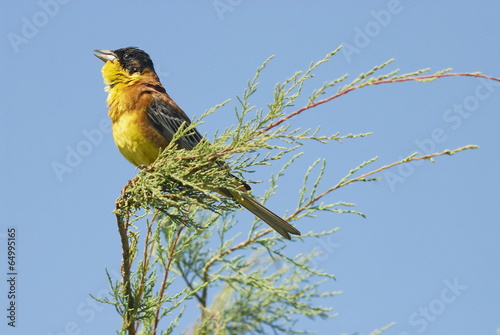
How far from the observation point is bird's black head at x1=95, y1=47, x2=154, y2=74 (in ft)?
17.8

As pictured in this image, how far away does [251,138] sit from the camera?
125 inches

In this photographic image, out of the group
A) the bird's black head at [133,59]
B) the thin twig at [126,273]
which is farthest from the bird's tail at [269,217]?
the bird's black head at [133,59]

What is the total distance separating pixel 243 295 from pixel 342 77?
265cm

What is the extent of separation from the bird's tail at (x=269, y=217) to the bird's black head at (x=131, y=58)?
72.7 inches

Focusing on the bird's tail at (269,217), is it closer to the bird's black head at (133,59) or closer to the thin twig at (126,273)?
the thin twig at (126,273)

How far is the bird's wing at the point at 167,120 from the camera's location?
4688 millimetres

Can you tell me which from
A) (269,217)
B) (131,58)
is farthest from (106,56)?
(269,217)

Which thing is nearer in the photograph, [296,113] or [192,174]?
[296,113]

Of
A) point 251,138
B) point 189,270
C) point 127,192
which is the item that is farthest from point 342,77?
point 189,270

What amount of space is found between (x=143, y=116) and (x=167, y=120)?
193 millimetres

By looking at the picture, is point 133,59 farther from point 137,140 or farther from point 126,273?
point 126,273

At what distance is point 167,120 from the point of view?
188 inches

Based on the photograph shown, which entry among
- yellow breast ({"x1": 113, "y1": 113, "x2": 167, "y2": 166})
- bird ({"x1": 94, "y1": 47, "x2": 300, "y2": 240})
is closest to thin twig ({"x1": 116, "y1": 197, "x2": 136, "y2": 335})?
bird ({"x1": 94, "y1": 47, "x2": 300, "y2": 240})

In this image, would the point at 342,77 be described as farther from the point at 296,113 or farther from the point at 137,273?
the point at 137,273
